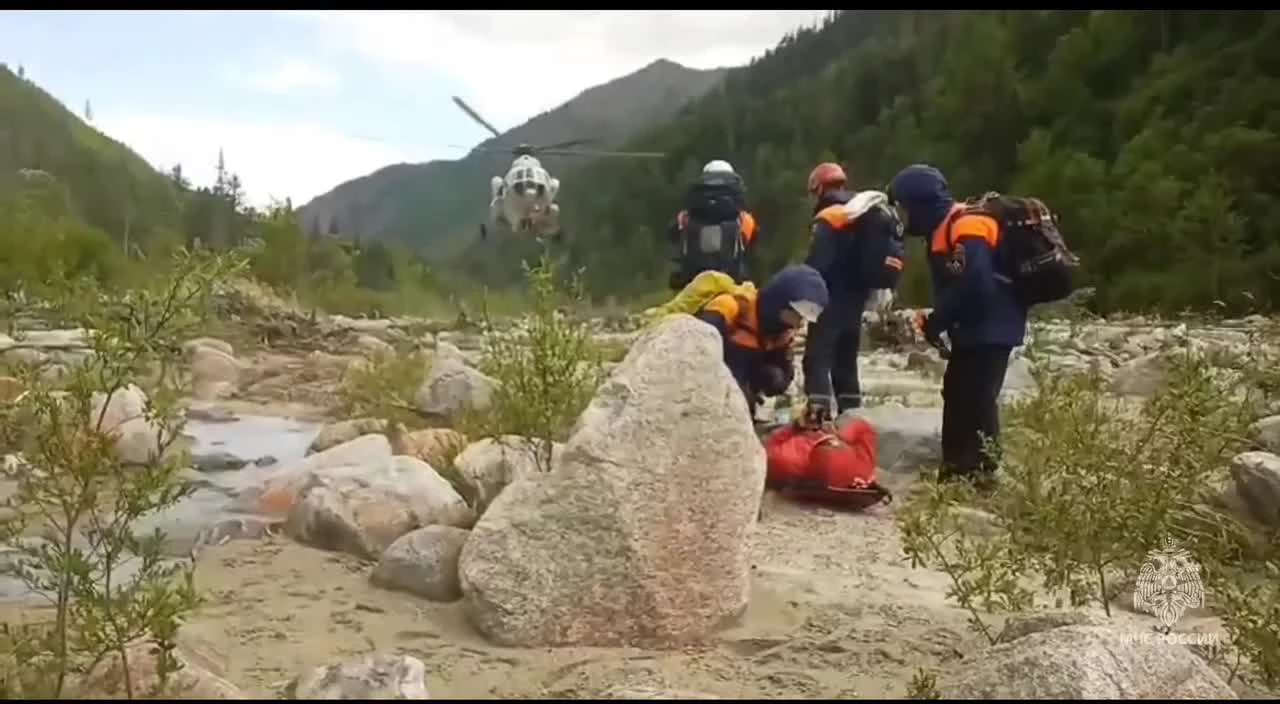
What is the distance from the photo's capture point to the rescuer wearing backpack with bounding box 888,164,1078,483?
581 cm

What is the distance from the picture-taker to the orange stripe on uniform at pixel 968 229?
19.3 ft

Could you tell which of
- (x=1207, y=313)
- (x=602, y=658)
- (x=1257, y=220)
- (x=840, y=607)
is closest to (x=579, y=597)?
(x=602, y=658)

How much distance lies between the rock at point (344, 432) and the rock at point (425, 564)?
2692 mm

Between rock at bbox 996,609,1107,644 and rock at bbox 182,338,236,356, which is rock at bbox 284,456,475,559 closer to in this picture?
rock at bbox 996,609,1107,644

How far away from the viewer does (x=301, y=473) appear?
19.1ft

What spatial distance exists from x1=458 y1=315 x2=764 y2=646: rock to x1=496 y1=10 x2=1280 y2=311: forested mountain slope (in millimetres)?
4670

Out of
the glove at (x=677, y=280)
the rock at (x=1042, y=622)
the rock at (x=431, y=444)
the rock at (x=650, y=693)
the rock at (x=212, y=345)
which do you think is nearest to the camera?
the rock at (x=650, y=693)

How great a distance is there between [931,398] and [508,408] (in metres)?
4.30

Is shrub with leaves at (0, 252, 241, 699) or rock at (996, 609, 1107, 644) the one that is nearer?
shrub with leaves at (0, 252, 241, 699)

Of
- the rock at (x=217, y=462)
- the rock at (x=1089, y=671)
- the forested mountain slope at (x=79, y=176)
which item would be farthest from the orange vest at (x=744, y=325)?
the forested mountain slope at (x=79, y=176)

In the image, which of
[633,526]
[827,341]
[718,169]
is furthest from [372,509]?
[718,169]

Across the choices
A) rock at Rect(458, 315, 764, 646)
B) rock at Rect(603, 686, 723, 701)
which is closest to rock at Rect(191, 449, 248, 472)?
rock at Rect(458, 315, 764, 646)

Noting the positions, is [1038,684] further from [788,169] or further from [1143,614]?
[788,169]

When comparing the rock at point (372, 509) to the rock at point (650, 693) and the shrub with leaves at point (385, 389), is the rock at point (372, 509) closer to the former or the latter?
the rock at point (650, 693)
